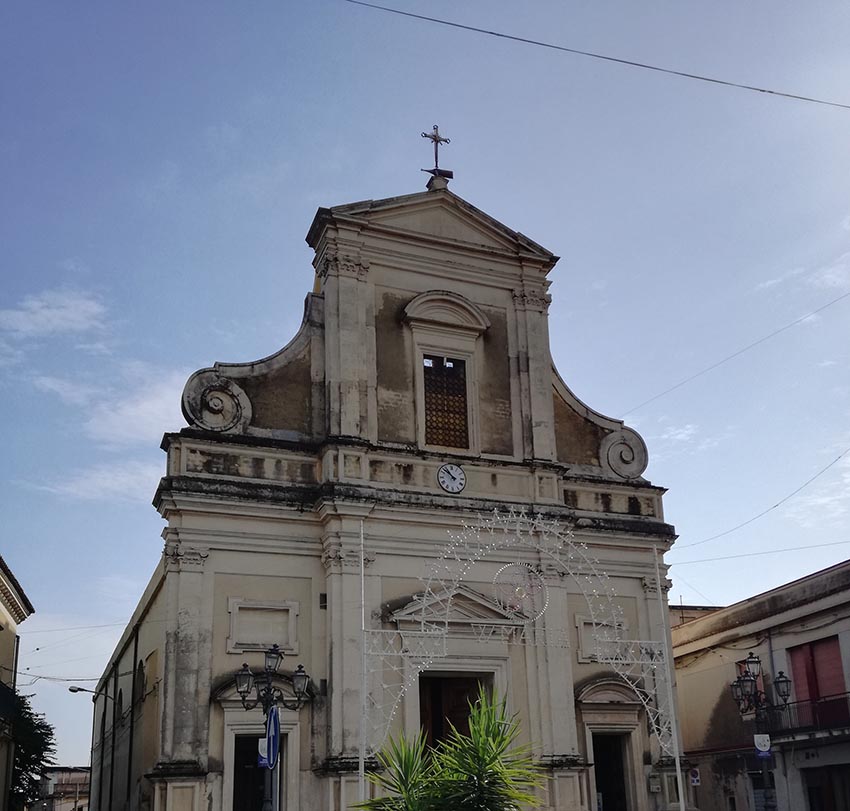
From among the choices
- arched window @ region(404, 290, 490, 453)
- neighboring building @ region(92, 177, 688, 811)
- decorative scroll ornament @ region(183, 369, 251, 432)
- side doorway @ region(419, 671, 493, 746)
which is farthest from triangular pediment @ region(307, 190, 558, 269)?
side doorway @ region(419, 671, 493, 746)

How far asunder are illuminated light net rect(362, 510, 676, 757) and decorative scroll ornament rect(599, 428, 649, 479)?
2113mm

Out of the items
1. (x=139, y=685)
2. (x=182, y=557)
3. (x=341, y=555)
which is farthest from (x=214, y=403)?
(x=139, y=685)

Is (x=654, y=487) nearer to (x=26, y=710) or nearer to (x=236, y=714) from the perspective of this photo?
(x=236, y=714)

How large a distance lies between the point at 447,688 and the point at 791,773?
28.2ft

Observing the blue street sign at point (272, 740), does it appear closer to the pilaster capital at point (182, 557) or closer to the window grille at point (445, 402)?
the pilaster capital at point (182, 557)

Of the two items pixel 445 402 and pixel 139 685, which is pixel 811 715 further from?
pixel 139 685

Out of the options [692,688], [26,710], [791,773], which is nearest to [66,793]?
[26,710]

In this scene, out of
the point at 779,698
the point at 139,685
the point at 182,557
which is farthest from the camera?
the point at 139,685

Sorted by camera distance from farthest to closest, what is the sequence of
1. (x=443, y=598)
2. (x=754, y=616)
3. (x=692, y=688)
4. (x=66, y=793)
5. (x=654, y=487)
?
(x=66, y=793)
(x=692, y=688)
(x=754, y=616)
(x=654, y=487)
(x=443, y=598)

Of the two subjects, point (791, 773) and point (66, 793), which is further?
point (66, 793)

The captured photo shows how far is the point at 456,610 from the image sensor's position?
20.1m

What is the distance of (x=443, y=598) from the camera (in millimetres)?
19859

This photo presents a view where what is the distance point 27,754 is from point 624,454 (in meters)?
22.0

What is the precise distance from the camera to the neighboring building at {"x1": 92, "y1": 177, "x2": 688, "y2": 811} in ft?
60.9
